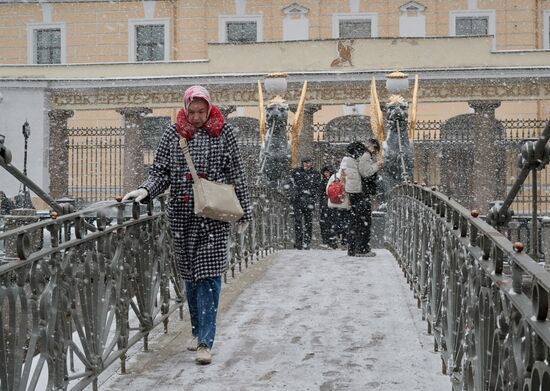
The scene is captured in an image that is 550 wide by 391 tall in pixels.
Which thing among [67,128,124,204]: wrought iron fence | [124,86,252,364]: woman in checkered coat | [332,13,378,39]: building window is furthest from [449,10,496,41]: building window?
[124,86,252,364]: woman in checkered coat

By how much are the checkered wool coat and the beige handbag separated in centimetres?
10

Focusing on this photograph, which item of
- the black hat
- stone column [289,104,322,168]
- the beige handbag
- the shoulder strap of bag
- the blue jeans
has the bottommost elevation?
the blue jeans

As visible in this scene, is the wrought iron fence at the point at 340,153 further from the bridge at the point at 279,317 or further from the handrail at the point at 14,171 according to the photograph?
the handrail at the point at 14,171

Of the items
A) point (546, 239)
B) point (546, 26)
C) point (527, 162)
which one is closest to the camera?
point (527, 162)

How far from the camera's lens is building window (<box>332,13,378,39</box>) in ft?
99.9

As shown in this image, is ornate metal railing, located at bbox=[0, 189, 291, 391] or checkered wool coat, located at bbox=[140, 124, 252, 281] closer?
ornate metal railing, located at bbox=[0, 189, 291, 391]

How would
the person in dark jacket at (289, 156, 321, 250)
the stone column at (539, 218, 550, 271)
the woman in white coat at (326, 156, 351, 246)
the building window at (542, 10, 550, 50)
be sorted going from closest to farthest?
the woman in white coat at (326, 156, 351, 246)
the stone column at (539, 218, 550, 271)
the person in dark jacket at (289, 156, 321, 250)
the building window at (542, 10, 550, 50)

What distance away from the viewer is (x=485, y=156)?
2156 centimetres

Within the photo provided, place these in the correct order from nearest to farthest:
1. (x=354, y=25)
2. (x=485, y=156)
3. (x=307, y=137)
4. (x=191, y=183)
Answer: (x=191, y=183), (x=307, y=137), (x=485, y=156), (x=354, y=25)

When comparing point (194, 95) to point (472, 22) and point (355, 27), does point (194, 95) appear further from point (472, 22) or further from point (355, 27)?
point (472, 22)

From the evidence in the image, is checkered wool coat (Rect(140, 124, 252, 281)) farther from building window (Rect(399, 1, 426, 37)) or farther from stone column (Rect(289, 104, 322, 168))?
building window (Rect(399, 1, 426, 37))

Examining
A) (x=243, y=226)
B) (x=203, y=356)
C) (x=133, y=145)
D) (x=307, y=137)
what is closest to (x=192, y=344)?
(x=203, y=356)

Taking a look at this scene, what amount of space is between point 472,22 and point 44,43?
1555 cm

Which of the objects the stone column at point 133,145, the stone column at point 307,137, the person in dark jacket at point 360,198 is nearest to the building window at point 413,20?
the stone column at point 307,137
